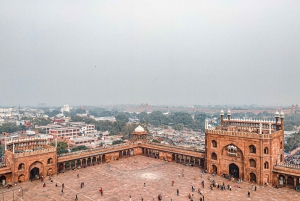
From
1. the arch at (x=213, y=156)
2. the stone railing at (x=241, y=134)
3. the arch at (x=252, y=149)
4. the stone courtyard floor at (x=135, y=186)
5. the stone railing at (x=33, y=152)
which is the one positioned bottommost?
the stone courtyard floor at (x=135, y=186)

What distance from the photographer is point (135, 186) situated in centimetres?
3344

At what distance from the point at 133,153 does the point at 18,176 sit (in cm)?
2341

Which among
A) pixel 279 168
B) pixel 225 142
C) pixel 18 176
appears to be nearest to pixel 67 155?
pixel 18 176

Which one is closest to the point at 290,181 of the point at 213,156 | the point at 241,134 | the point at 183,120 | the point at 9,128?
the point at 241,134

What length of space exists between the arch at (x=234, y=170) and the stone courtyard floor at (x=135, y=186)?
7.45 ft

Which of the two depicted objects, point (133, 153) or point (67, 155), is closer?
point (67, 155)

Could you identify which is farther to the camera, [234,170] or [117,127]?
[117,127]

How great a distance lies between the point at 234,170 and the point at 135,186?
15.3 metres

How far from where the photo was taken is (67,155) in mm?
41969

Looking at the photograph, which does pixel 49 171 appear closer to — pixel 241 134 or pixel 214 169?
pixel 214 169

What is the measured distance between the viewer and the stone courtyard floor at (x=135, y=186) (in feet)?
96.6

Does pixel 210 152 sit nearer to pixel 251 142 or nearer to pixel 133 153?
pixel 251 142

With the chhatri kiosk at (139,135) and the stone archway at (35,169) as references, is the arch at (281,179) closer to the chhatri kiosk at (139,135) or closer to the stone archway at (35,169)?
the chhatri kiosk at (139,135)

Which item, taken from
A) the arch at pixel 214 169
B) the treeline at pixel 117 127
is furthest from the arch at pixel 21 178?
the treeline at pixel 117 127
